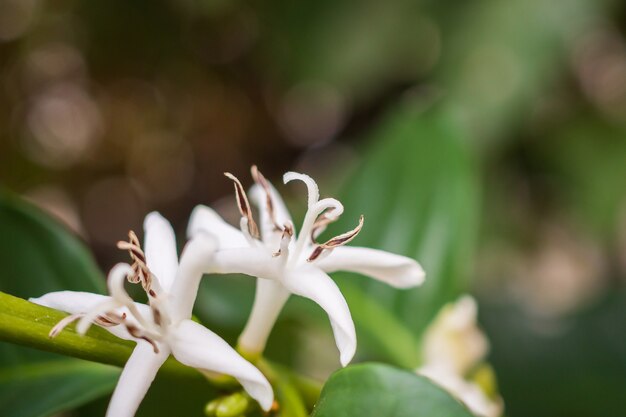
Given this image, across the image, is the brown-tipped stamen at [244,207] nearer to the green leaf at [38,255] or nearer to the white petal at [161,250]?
the white petal at [161,250]

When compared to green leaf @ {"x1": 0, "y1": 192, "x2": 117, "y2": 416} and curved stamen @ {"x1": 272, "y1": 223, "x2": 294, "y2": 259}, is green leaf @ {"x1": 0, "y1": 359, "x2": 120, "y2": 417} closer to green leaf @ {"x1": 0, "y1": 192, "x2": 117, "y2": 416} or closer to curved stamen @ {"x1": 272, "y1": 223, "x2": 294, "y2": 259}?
green leaf @ {"x1": 0, "y1": 192, "x2": 117, "y2": 416}

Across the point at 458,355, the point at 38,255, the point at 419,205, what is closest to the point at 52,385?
the point at 38,255

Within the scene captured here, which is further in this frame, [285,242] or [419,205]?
[419,205]

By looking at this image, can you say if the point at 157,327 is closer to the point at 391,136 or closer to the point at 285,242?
the point at 285,242

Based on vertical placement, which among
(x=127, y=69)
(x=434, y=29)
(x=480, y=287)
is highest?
(x=434, y=29)

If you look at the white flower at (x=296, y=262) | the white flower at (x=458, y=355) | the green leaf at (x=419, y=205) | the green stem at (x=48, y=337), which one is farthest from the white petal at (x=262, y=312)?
the green leaf at (x=419, y=205)

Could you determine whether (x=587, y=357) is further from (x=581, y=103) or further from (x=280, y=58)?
(x=280, y=58)

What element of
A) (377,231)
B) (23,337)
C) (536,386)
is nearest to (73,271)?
(23,337)
